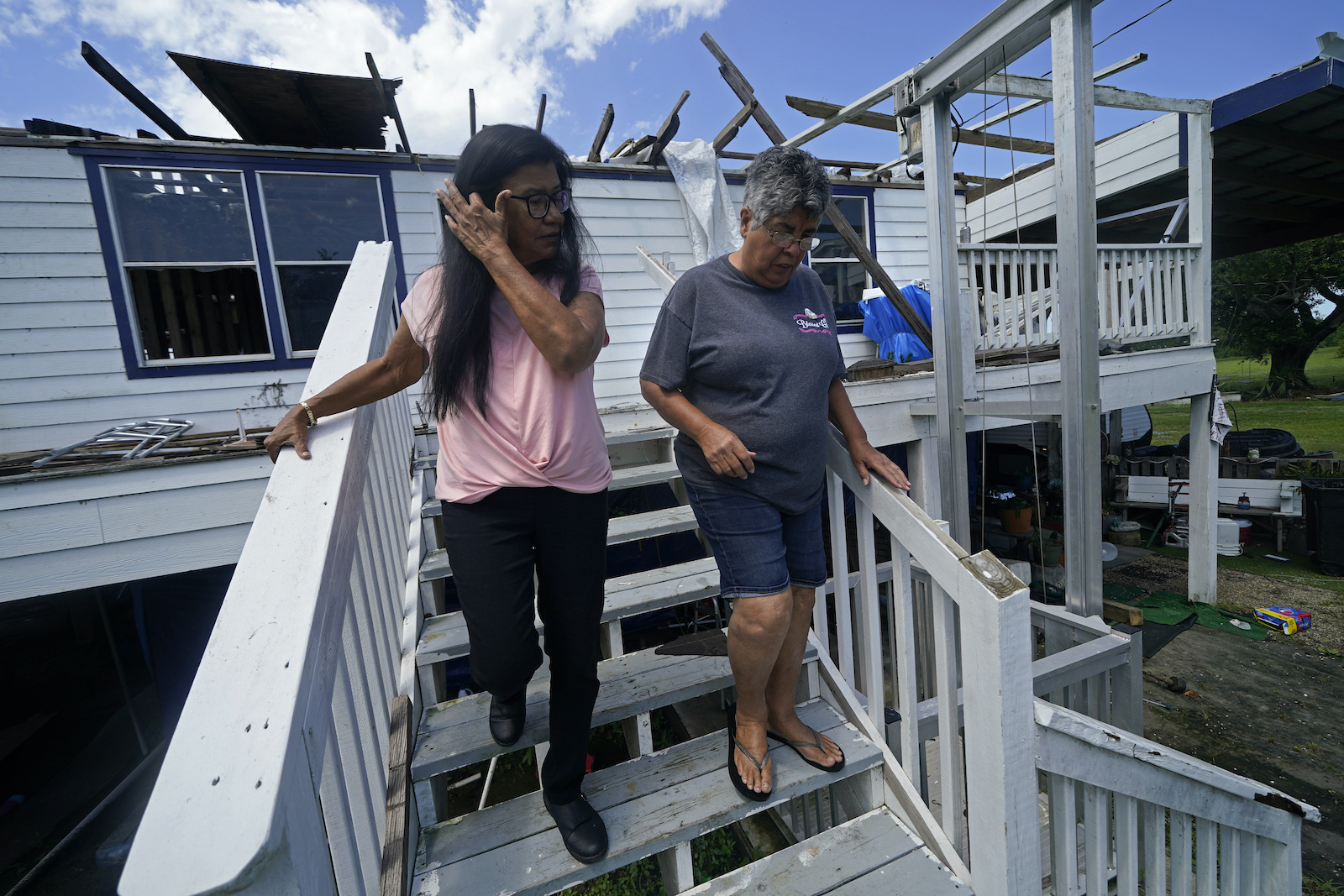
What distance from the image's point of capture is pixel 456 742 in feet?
5.19

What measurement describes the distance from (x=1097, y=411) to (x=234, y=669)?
3181 mm

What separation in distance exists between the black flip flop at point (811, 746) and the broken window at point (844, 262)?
522 cm

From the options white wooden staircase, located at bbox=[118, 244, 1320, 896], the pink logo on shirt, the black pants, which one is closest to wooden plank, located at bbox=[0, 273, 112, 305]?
white wooden staircase, located at bbox=[118, 244, 1320, 896]

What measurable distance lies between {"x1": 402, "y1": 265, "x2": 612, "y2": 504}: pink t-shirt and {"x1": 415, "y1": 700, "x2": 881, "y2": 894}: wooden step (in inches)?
33.8

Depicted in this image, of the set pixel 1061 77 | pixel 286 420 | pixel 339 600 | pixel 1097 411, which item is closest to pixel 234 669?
pixel 339 600

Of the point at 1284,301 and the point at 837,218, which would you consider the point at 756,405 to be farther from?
the point at 1284,301

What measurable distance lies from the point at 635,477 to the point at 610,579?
0.50 m

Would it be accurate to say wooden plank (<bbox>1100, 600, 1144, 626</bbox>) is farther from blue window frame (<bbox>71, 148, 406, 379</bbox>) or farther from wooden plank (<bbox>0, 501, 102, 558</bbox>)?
blue window frame (<bbox>71, 148, 406, 379</bbox>)

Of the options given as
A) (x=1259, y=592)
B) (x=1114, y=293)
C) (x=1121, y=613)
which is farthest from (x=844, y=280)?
(x=1259, y=592)

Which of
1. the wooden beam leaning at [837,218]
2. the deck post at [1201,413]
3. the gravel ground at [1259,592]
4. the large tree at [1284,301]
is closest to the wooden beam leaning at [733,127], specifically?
the wooden beam leaning at [837,218]

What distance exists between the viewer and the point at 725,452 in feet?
4.62

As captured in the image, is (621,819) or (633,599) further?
(633,599)

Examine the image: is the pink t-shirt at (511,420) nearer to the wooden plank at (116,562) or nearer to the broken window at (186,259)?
the wooden plank at (116,562)

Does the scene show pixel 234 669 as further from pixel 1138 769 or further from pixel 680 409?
pixel 1138 769
